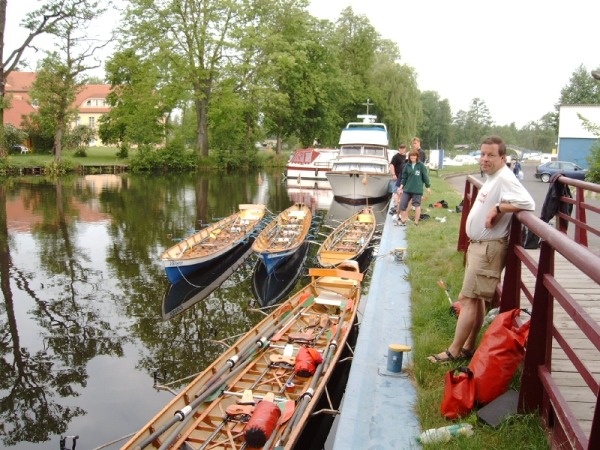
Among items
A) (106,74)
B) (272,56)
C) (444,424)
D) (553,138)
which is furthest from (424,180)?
(553,138)

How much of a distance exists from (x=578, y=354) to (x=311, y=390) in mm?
2765

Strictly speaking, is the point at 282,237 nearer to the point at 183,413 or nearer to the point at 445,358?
the point at 183,413

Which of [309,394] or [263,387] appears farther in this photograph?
[263,387]

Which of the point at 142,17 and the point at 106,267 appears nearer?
the point at 106,267

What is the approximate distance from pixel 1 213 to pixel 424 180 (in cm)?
1927

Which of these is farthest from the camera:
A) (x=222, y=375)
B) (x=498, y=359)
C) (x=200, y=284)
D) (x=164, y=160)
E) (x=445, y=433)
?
(x=164, y=160)

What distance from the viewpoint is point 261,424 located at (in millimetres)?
5383

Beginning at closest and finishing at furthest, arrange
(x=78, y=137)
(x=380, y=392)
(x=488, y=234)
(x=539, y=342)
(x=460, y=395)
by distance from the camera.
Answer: (x=539, y=342) < (x=460, y=395) < (x=488, y=234) < (x=380, y=392) < (x=78, y=137)

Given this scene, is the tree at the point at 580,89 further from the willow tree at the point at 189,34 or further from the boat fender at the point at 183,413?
the boat fender at the point at 183,413

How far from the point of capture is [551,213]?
721 centimetres

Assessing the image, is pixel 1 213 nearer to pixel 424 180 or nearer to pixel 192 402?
pixel 424 180

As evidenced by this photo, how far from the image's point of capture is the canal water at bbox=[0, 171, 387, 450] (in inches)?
305

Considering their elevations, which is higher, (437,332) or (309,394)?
(437,332)

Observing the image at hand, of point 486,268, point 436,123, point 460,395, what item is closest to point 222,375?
point 460,395
